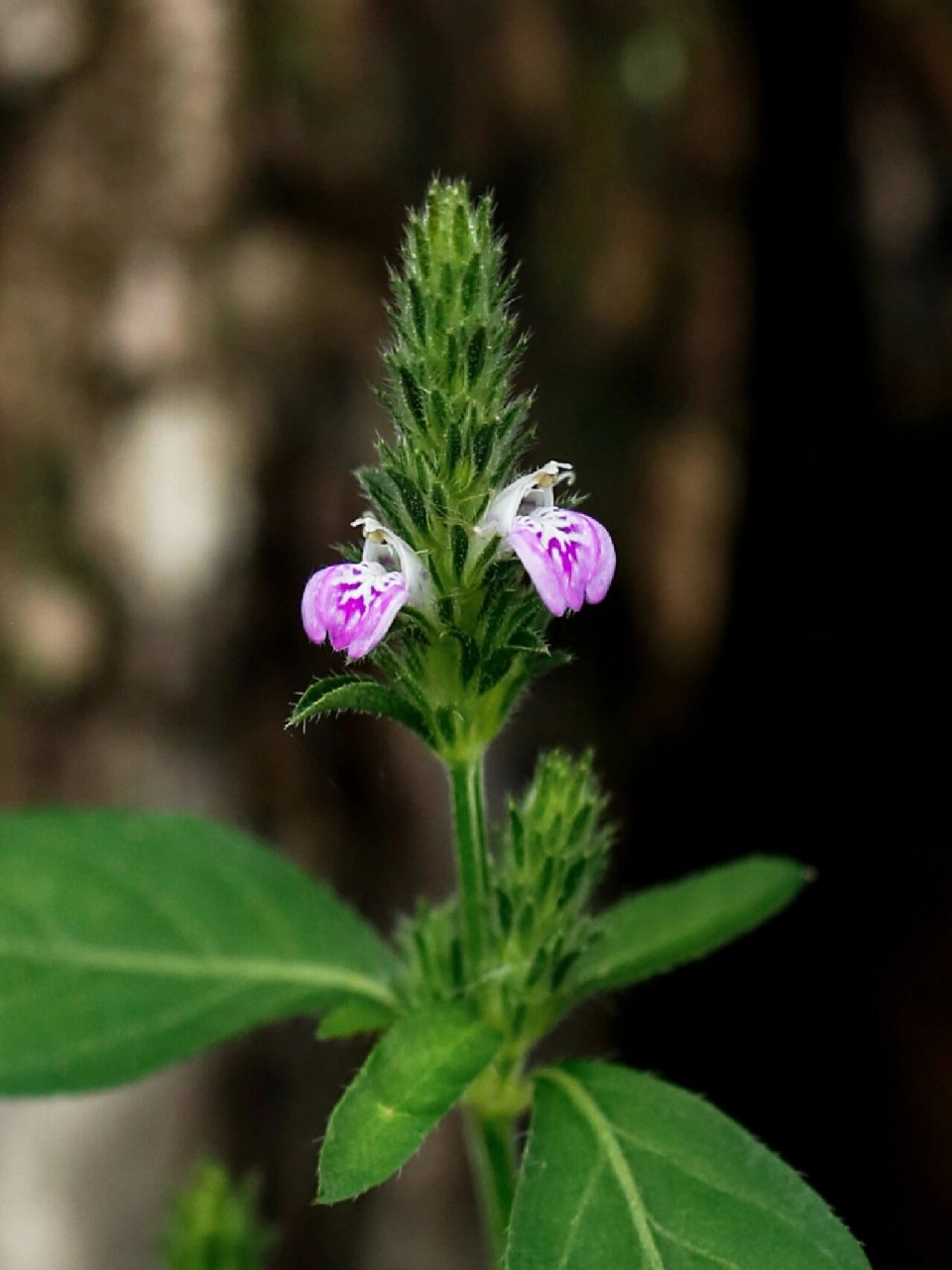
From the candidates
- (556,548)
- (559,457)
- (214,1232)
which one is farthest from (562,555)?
(559,457)

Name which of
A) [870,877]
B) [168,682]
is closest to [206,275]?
[168,682]

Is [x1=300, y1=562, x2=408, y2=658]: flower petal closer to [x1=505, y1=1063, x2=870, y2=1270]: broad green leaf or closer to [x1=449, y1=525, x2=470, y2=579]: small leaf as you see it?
[x1=449, y1=525, x2=470, y2=579]: small leaf

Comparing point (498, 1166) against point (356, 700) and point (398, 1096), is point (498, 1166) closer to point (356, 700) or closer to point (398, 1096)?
point (398, 1096)

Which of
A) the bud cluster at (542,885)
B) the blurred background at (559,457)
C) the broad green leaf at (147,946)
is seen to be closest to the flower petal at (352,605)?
the bud cluster at (542,885)

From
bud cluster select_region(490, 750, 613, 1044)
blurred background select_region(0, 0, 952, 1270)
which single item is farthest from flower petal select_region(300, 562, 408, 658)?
blurred background select_region(0, 0, 952, 1270)

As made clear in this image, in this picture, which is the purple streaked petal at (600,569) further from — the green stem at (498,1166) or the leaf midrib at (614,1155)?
the green stem at (498,1166)

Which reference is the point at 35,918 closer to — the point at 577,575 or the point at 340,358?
the point at 577,575
